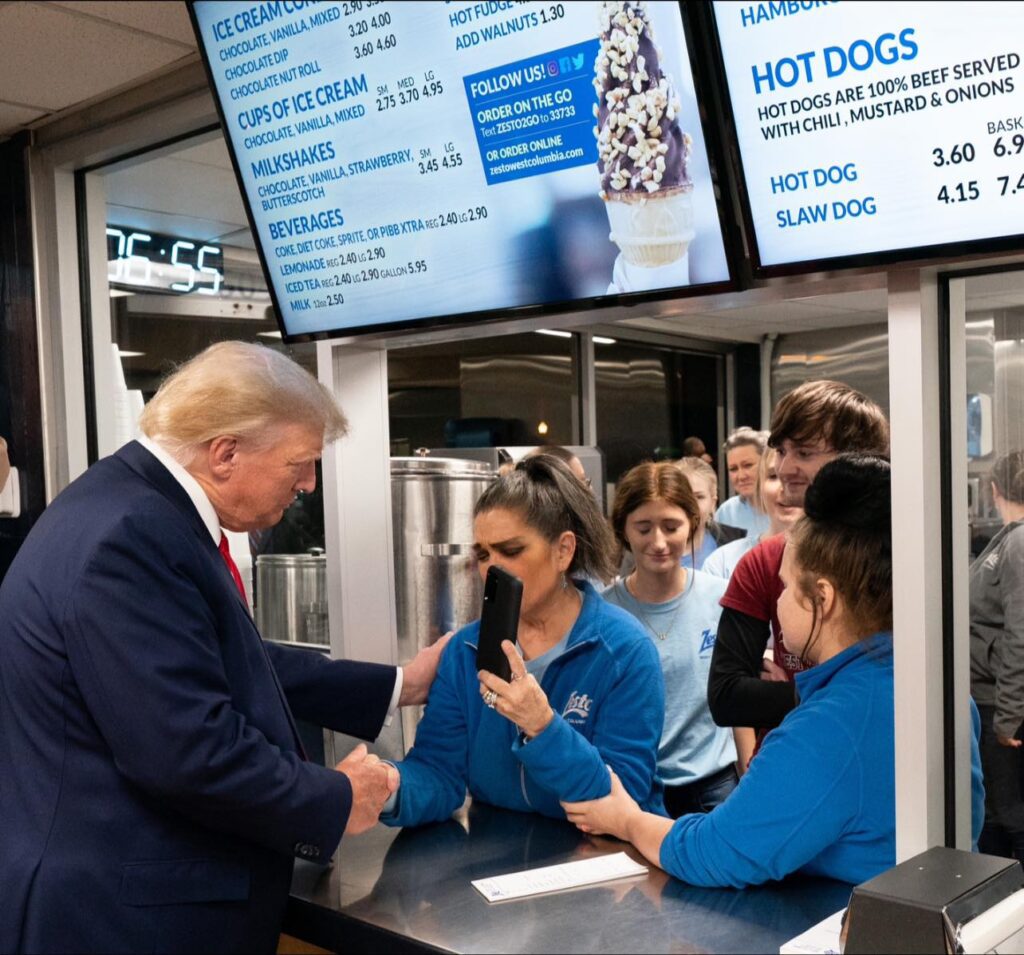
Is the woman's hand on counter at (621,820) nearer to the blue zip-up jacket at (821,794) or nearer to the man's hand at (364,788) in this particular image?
the blue zip-up jacket at (821,794)

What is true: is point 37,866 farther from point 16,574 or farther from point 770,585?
point 770,585

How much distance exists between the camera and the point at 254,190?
204 centimetres

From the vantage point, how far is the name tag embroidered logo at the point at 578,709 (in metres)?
1.95

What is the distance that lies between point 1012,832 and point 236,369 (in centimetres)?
130

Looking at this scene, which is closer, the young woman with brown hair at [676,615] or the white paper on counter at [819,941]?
the white paper on counter at [819,941]

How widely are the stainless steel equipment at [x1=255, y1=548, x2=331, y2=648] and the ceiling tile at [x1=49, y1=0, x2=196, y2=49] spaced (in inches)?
44.7

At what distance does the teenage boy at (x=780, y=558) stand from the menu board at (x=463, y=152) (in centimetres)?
72

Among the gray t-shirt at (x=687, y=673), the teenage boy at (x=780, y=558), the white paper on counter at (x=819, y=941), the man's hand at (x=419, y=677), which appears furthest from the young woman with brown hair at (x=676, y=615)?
the white paper on counter at (x=819, y=941)

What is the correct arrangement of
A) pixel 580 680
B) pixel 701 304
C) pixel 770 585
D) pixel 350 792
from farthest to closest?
1. pixel 770 585
2. pixel 580 680
3. pixel 701 304
4. pixel 350 792

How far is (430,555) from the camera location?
241 centimetres

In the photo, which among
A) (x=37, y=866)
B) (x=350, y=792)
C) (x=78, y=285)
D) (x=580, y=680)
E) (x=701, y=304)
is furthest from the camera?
(x=78, y=285)

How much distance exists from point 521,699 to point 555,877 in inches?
10.4

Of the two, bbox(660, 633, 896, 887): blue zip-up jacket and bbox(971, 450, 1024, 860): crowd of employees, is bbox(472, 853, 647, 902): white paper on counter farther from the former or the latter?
bbox(971, 450, 1024, 860): crowd of employees

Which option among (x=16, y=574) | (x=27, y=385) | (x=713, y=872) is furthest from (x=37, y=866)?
(x=27, y=385)
